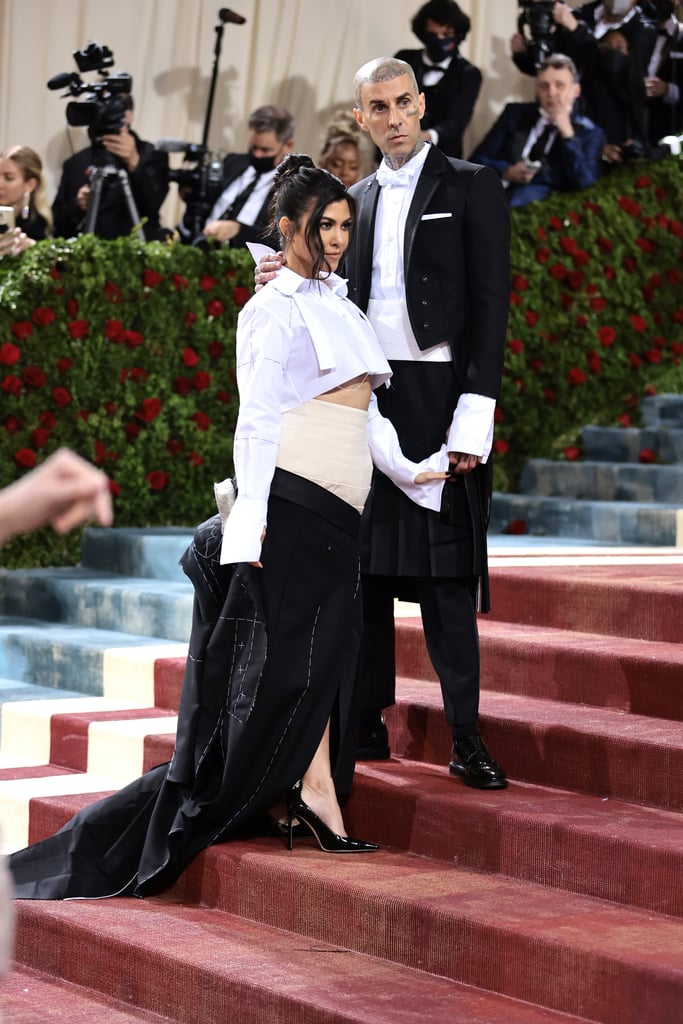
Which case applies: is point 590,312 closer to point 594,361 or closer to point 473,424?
point 594,361

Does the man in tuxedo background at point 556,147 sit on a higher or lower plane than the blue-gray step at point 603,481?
higher

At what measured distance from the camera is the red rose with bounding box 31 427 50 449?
265 inches

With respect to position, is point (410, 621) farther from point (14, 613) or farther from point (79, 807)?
point (14, 613)

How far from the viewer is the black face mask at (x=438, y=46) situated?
8781 mm

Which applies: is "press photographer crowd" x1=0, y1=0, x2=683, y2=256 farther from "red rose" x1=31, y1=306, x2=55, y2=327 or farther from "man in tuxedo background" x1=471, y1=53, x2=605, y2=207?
"red rose" x1=31, y1=306, x2=55, y2=327

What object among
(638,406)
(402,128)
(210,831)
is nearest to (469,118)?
(638,406)

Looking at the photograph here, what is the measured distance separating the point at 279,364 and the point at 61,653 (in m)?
2.45

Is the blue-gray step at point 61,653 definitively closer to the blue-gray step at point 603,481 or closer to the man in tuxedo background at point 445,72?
the blue-gray step at point 603,481

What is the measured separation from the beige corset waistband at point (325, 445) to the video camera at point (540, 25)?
5.69m

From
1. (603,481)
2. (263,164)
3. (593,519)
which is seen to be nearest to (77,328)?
(263,164)

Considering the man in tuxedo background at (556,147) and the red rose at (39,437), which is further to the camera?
the man in tuxedo background at (556,147)

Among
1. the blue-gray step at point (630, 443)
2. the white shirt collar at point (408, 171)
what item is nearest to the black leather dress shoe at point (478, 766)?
the white shirt collar at point (408, 171)

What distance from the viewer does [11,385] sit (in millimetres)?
6613

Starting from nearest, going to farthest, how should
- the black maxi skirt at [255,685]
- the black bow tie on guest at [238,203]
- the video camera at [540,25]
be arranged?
the black maxi skirt at [255,685]
the black bow tie on guest at [238,203]
the video camera at [540,25]
